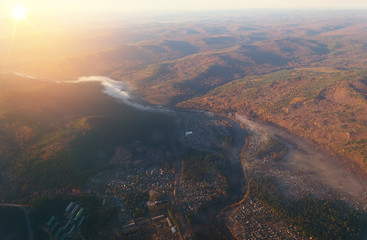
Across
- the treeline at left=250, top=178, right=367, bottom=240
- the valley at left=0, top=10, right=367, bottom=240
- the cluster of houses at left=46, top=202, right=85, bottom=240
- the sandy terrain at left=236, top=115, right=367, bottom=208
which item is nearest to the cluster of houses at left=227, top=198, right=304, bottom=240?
the valley at left=0, top=10, right=367, bottom=240

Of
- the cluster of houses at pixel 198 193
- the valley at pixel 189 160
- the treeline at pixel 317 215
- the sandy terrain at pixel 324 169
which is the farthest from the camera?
the sandy terrain at pixel 324 169

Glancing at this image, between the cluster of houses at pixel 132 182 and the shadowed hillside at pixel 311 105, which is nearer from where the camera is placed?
the cluster of houses at pixel 132 182

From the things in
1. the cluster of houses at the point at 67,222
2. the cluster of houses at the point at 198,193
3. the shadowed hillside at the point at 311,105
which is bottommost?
the shadowed hillside at the point at 311,105

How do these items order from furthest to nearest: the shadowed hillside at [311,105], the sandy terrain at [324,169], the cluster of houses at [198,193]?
1. the shadowed hillside at [311,105]
2. the sandy terrain at [324,169]
3. the cluster of houses at [198,193]

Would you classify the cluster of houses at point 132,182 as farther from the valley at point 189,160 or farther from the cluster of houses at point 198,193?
the cluster of houses at point 198,193

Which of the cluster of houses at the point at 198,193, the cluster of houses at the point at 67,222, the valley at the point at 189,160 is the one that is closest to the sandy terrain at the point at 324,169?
the valley at the point at 189,160

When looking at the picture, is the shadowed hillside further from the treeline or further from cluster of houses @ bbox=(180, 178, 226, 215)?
cluster of houses @ bbox=(180, 178, 226, 215)

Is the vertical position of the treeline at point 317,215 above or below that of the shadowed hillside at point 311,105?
above
